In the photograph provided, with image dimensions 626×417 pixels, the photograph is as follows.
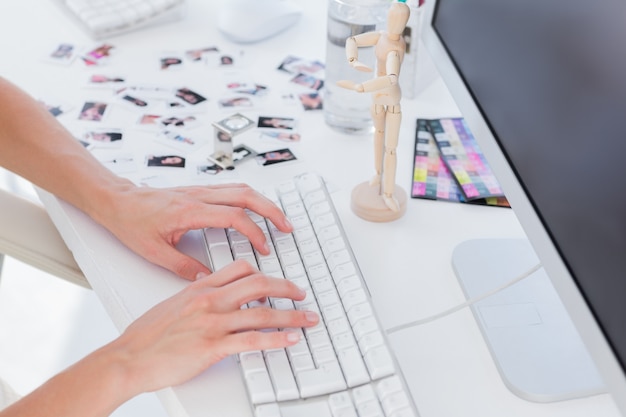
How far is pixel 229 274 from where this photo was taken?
0.72m

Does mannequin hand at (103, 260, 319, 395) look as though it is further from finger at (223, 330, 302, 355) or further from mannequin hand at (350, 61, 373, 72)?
mannequin hand at (350, 61, 373, 72)

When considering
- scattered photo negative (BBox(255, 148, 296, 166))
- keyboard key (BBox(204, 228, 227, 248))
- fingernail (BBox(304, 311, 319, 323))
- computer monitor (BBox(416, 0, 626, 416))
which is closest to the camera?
computer monitor (BBox(416, 0, 626, 416))

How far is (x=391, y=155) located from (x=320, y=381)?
0.33 meters

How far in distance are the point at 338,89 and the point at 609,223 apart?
550 mm

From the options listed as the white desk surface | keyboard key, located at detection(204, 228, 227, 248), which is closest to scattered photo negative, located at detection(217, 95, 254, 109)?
the white desk surface

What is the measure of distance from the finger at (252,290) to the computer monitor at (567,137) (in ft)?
0.82

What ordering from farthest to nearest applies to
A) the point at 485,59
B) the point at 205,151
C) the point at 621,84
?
1. the point at 205,151
2. the point at 485,59
3. the point at 621,84

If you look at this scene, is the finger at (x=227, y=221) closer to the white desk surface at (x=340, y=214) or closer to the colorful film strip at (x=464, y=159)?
the white desk surface at (x=340, y=214)

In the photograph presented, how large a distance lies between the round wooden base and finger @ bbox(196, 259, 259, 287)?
0.23 m

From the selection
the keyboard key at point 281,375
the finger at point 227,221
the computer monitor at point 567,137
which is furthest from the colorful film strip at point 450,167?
the keyboard key at point 281,375

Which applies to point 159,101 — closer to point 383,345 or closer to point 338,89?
point 338,89

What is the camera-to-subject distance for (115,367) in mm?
671

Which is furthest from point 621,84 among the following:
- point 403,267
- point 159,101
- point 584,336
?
point 159,101

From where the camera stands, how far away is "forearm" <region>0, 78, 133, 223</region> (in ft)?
2.83
